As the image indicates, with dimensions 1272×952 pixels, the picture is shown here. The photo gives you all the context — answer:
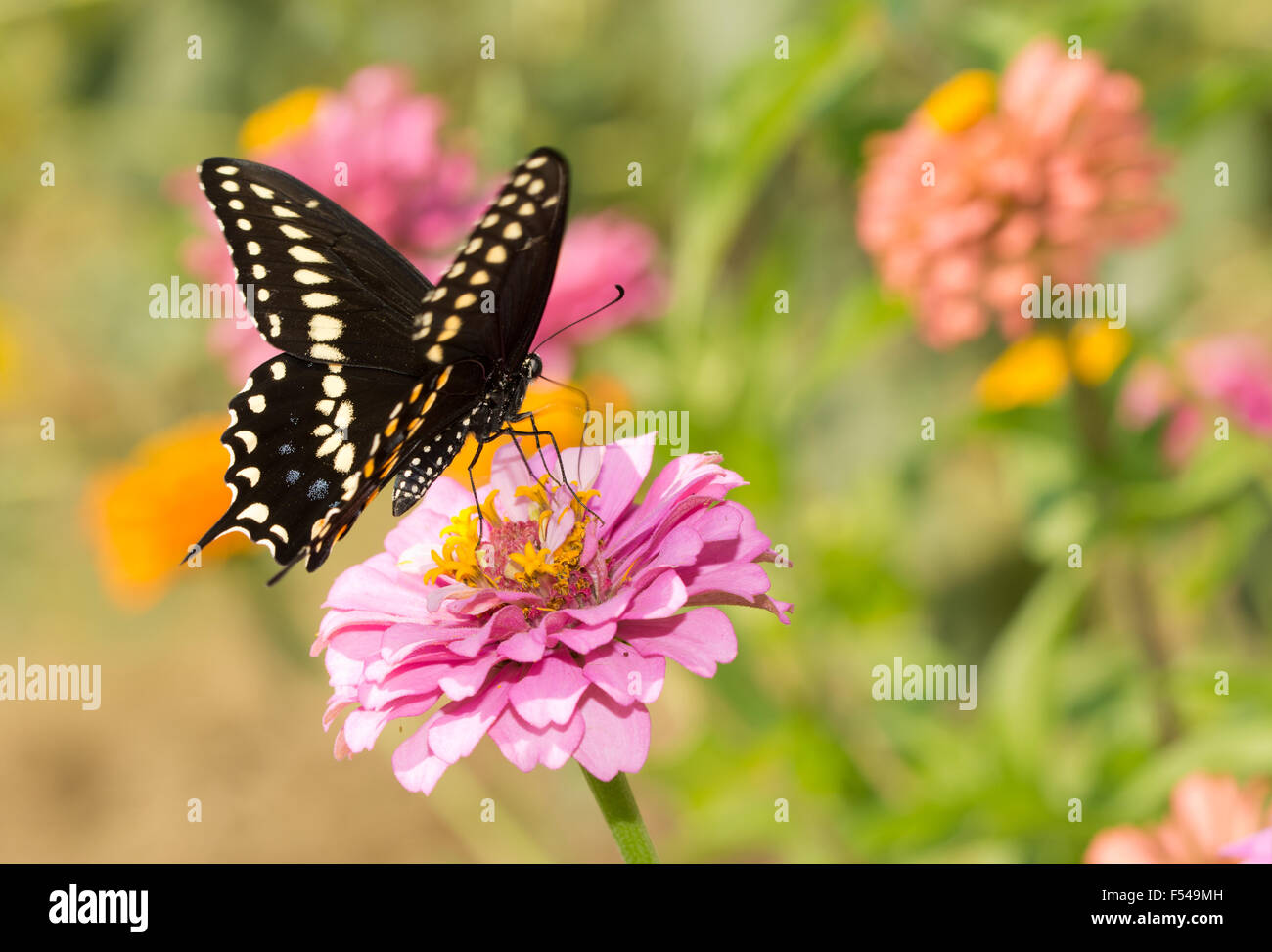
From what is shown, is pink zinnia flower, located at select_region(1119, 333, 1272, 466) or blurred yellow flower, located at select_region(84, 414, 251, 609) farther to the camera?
blurred yellow flower, located at select_region(84, 414, 251, 609)

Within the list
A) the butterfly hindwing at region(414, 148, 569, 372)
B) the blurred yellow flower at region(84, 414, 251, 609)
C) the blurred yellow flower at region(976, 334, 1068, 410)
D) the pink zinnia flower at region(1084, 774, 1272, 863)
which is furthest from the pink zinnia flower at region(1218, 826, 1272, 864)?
the blurred yellow flower at region(84, 414, 251, 609)

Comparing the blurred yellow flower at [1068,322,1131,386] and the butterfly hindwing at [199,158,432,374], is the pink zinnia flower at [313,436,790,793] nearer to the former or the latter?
the butterfly hindwing at [199,158,432,374]

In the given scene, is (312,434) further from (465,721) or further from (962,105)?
(962,105)

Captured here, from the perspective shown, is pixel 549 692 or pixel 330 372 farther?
pixel 330 372

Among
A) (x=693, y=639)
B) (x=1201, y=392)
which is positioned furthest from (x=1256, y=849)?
(x=1201, y=392)

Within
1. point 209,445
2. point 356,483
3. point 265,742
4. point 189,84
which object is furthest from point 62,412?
point 356,483

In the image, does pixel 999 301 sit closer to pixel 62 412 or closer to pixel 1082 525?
pixel 1082 525

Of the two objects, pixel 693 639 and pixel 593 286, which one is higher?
pixel 593 286
